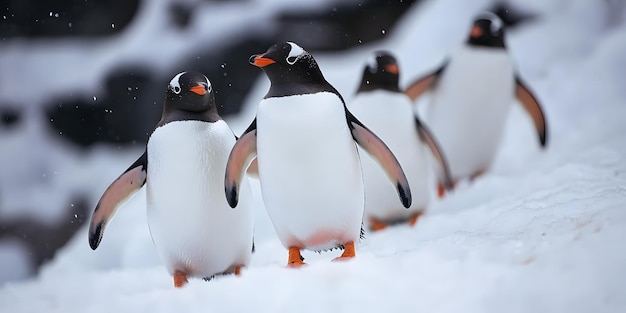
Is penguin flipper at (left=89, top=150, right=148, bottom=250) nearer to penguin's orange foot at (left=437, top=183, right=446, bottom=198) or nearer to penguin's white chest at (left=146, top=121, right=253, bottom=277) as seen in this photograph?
penguin's white chest at (left=146, top=121, right=253, bottom=277)

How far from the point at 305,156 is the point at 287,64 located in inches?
7.3

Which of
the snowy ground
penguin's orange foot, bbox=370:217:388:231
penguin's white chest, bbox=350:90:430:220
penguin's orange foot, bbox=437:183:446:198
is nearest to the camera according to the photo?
the snowy ground

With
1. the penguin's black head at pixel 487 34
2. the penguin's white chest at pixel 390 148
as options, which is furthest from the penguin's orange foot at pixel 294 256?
the penguin's black head at pixel 487 34

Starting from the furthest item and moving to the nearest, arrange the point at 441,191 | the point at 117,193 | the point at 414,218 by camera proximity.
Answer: the point at 441,191
the point at 414,218
the point at 117,193

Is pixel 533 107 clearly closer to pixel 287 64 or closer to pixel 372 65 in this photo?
pixel 372 65

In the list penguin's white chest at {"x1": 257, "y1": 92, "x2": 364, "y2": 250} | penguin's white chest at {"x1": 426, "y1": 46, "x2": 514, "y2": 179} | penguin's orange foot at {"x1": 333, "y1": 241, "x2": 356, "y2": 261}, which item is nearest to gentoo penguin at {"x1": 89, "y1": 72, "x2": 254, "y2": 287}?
penguin's white chest at {"x1": 257, "y1": 92, "x2": 364, "y2": 250}

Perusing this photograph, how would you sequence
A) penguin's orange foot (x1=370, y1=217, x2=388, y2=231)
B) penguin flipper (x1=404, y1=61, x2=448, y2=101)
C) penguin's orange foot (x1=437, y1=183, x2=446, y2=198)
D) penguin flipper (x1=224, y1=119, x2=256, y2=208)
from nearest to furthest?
penguin flipper (x1=224, y1=119, x2=256, y2=208) < penguin's orange foot (x1=370, y1=217, x2=388, y2=231) < penguin's orange foot (x1=437, y1=183, x2=446, y2=198) < penguin flipper (x1=404, y1=61, x2=448, y2=101)

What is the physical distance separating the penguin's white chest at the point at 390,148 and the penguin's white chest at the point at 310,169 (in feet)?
1.99

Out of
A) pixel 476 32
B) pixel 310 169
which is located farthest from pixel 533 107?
pixel 310 169

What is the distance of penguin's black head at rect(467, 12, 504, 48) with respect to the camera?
98.8 inches

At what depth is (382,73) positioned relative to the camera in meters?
2.03

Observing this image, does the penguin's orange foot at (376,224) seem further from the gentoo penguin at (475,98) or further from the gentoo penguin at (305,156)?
the gentoo penguin at (305,156)

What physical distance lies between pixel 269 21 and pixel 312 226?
2669 millimetres

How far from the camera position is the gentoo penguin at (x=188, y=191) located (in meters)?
1.40
